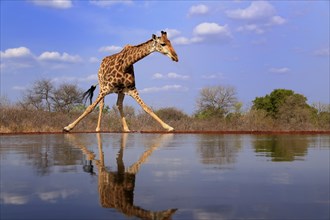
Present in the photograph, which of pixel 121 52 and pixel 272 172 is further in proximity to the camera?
pixel 121 52

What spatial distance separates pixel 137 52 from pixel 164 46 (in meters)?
1.66

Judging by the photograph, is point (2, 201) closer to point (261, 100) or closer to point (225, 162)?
point (225, 162)

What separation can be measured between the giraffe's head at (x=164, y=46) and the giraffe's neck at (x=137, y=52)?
34cm

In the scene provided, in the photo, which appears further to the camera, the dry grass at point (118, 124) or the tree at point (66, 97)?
the tree at point (66, 97)

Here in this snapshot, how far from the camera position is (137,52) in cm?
1723

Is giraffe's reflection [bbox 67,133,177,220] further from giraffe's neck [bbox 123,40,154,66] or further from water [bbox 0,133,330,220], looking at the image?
giraffe's neck [bbox 123,40,154,66]

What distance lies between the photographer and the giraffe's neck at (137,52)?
1688cm

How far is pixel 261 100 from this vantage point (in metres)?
52.9

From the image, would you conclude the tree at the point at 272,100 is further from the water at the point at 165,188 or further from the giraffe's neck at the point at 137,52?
the water at the point at 165,188

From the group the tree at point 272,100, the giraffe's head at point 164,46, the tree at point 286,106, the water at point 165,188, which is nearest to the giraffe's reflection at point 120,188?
the water at point 165,188

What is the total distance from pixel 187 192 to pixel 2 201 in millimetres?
1833

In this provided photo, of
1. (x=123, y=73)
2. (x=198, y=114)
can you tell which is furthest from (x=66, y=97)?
(x=123, y=73)

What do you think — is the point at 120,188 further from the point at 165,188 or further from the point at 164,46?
the point at 164,46

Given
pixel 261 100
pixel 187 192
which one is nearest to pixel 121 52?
pixel 187 192
